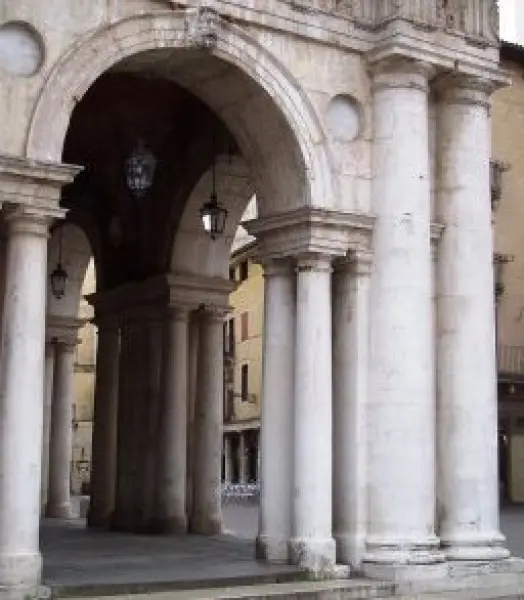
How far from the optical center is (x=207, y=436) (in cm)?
1780

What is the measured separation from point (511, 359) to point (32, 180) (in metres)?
27.6

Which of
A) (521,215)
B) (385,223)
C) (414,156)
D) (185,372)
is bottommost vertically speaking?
(185,372)

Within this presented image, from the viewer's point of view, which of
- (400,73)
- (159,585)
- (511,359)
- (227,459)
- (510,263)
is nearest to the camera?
(159,585)

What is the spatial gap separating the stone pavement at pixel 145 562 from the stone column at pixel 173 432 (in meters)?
0.67

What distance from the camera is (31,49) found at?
36.2ft

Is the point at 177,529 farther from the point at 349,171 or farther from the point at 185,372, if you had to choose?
the point at 349,171

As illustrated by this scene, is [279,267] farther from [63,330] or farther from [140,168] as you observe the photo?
→ [63,330]

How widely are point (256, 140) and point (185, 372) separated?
→ 5.65 meters

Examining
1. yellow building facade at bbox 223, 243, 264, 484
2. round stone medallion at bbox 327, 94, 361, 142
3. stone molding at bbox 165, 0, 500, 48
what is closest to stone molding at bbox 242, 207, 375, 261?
round stone medallion at bbox 327, 94, 361, 142

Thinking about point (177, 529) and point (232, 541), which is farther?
point (177, 529)

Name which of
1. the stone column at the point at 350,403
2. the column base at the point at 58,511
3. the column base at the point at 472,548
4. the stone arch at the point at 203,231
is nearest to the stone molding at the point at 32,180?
the stone column at the point at 350,403

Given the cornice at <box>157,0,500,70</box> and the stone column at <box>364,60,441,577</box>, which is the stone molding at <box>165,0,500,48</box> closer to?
the cornice at <box>157,0,500,70</box>

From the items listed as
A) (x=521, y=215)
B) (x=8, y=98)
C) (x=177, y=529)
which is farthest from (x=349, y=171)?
(x=521, y=215)

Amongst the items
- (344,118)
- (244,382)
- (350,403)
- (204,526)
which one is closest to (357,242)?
(344,118)
